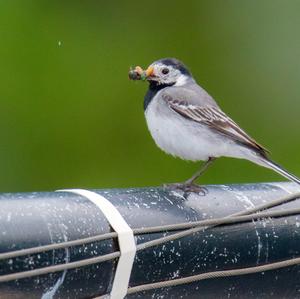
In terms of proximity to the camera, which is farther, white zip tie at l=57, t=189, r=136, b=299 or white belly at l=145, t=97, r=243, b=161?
white belly at l=145, t=97, r=243, b=161

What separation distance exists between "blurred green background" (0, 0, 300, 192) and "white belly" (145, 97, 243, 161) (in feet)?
6.99

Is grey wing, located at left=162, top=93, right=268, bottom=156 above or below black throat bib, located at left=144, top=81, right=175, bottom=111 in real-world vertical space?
below

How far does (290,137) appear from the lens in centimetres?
833

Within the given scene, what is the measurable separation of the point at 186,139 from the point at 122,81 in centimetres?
292

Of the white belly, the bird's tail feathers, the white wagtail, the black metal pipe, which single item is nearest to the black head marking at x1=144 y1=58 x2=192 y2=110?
the white wagtail

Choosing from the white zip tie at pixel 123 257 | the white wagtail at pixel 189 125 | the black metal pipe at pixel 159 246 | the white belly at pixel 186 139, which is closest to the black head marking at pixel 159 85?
the white wagtail at pixel 189 125

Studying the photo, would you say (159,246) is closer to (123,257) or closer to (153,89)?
(123,257)

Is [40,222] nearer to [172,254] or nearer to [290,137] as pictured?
[172,254]

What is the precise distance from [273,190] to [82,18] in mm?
4481

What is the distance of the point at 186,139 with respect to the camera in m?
5.61

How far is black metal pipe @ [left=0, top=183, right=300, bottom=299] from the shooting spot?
3516mm

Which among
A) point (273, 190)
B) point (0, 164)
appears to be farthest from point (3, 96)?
point (273, 190)

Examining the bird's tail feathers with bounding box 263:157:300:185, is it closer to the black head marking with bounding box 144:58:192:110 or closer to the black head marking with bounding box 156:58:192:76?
the black head marking with bounding box 144:58:192:110

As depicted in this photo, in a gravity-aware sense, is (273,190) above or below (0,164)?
above
